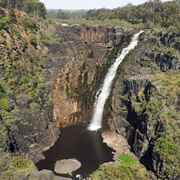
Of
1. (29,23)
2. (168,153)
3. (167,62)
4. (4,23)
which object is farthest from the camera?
(29,23)

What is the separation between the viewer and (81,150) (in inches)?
1692

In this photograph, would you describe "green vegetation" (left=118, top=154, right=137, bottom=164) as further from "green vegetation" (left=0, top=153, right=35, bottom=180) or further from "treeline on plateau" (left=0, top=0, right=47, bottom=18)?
"treeline on plateau" (left=0, top=0, right=47, bottom=18)

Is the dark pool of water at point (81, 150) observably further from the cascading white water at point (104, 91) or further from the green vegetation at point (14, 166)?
the cascading white water at point (104, 91)

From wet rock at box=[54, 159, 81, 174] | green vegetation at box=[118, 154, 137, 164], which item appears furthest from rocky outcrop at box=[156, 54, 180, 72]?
wet rock at box=[54, 159, 81, 174]

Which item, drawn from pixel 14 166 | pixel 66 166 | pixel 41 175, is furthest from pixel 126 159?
pixel 14 166

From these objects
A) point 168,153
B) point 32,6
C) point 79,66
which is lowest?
point 168,153

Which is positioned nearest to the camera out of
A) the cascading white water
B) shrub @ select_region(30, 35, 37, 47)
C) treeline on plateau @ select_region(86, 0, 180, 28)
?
the cascading white water

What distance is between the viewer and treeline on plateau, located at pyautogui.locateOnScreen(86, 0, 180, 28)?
2601 inches

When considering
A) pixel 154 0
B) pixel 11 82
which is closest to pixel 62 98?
pixel 11 82

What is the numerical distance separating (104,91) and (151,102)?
42.2ft

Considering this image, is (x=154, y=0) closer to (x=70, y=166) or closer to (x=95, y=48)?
(x=95, y=48)

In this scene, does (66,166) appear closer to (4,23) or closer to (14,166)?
(14,166)

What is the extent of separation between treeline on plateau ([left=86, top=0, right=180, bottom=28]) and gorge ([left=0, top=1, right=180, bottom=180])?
6.94 meters

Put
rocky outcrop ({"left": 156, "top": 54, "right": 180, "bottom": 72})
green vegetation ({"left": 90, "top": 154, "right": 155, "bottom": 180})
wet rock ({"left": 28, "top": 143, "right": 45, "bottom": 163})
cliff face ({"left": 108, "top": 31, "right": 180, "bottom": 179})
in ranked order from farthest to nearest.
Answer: rocky outcrop ({"left": 156, "top": 54, "right": 180, "bottom": 72}) < wet rock ({"left": 28, "top": 143, "right": 45, "bottom": 163}) < cliff face ({"left": 108, "top": 31, "right": 180, "bottom": 179}) < green vegetation ({"left": 90, "top": 154, "right": 155, "bottom": 180})
